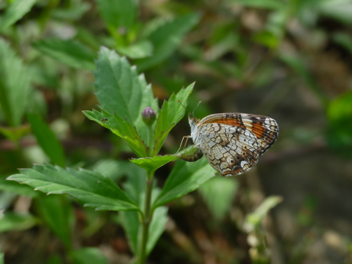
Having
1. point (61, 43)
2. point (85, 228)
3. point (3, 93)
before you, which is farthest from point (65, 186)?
point (85, 228)

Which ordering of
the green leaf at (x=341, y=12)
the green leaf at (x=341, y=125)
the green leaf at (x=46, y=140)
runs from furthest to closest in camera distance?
the green leaf at (x=341, y=12), the green leaf at (x=341, y=125), the green leaf at (x=46, y=140)

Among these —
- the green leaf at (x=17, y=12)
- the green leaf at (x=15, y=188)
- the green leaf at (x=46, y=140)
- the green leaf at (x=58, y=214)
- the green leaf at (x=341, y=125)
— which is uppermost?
the green leaf at (x=17, y=12)

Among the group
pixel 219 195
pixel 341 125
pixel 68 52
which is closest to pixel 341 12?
pixel 341 125

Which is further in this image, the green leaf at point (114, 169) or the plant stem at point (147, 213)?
the green leaf at point (114, 169)

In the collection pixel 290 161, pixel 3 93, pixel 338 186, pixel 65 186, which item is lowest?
pixel 338 186

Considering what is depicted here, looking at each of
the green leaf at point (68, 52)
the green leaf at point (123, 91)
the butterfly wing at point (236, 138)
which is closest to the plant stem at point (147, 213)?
the green leaf at point (123, 91)

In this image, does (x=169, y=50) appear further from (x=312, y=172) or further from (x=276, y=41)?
(x=312, y=172)

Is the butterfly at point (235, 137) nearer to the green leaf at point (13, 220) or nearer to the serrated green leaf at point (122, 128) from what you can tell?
the serrated green leaf at point (122, 128)

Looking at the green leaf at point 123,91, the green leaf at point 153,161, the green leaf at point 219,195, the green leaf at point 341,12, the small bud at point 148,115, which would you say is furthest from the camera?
the green leaf at point 341,12
